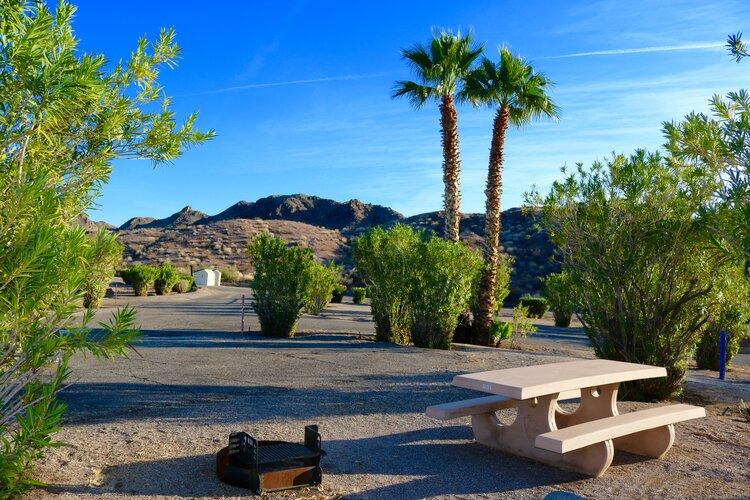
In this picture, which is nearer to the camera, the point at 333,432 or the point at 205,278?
the point at 333,432

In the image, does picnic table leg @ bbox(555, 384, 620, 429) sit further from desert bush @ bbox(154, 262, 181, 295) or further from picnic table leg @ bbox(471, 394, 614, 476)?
desert bush @ bbox(154, 262, 181, 295)

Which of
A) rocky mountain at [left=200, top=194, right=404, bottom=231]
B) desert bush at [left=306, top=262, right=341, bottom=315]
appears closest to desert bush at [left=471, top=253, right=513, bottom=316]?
desert bush at [left=306, top=262, right=341, bottom=315]

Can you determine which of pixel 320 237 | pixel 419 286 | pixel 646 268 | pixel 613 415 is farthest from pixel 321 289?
pixel 320 237

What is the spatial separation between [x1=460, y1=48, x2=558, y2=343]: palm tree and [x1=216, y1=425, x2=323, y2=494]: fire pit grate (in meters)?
11.2

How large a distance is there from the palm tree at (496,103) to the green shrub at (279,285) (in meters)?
4.18

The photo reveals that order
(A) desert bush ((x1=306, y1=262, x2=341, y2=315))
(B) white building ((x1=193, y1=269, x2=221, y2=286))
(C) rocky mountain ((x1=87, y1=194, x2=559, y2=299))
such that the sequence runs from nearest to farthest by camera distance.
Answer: (A) desert bush ((x1=306, y1=262, x2=341, y2=315))
(B) white building ((x1=193, y1=269, x2=221, y2=286))
(C) rocky mountain ((x1=87, y1=194, x2=559, y2=299))

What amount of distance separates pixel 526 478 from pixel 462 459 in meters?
0.63

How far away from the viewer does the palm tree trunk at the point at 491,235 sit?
15.8m

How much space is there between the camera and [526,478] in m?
5.15

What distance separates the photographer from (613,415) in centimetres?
613

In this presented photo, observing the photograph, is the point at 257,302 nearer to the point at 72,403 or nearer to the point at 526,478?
the point at 72,403

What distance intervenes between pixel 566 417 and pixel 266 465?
119 inches

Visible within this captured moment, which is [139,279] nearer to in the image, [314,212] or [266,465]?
[266,465]

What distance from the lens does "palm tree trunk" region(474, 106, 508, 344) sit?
15758 millimetres
